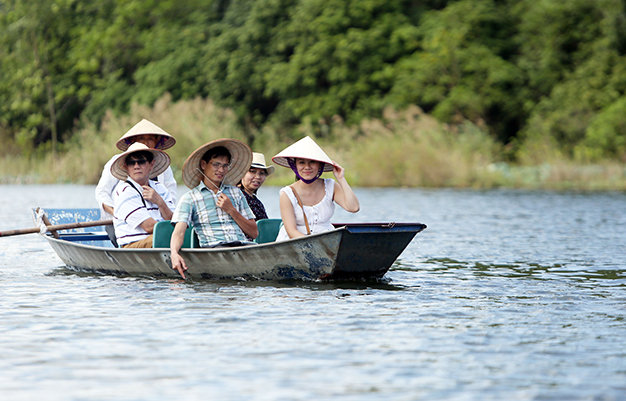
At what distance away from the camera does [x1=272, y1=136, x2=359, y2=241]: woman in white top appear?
10445 mm

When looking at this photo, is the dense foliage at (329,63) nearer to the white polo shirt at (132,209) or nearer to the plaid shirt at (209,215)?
the white polo shirt at (132,209)

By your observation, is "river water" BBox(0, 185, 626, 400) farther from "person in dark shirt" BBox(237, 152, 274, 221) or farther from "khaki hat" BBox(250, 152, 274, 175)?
"khaki hat" BBox(250, 152, 274, 175)

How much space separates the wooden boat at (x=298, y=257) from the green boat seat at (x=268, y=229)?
751 mm

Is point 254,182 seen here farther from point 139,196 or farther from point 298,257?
point 298,257

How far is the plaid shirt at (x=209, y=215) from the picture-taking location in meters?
10.7

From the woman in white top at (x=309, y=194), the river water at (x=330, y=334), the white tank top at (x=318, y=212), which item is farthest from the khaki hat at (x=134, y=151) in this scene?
the white tank top at (x=318, y=212)

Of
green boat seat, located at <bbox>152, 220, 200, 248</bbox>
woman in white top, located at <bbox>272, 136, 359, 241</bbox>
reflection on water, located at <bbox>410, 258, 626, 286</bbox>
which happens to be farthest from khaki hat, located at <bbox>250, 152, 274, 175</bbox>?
reflection on water, located at <bbox>410, 258, 626, 286</bbox>

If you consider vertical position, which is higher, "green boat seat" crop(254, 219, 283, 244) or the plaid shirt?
the plaid shirt

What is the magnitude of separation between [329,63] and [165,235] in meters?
37.6

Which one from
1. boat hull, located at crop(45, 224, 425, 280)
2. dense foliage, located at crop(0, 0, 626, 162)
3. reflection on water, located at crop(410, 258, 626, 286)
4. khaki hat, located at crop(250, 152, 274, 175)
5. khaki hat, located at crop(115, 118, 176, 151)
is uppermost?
dense foliage, located at crop(0, 0, 626, 162)

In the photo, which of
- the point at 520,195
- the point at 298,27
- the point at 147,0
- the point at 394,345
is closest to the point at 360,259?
the point at 394,345

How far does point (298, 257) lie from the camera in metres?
10.6

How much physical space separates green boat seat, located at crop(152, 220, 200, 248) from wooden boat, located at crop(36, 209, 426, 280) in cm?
17

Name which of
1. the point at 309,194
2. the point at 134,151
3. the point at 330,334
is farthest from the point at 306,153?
the point at 330,334
